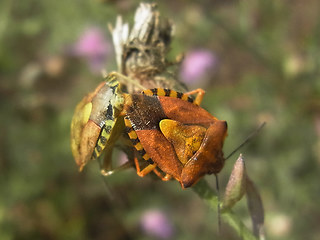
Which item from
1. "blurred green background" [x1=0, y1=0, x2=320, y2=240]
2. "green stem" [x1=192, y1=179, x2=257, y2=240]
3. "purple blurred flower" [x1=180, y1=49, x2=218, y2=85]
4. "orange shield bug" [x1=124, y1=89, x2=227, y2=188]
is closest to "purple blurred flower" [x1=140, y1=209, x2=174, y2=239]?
"blurred green background" [x1=0, y1=0, x2=320, y2=240]

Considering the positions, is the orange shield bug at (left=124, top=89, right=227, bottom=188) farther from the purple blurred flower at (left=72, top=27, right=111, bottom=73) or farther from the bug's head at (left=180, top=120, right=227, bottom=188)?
the purple blurred flower at (left=72, top=27, right=111, bottom=73)

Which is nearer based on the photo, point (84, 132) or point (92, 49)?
point (84, 132)

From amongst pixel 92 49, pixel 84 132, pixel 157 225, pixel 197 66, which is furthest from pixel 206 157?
pixel 92 49

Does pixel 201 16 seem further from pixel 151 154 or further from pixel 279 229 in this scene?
pixel 151 154

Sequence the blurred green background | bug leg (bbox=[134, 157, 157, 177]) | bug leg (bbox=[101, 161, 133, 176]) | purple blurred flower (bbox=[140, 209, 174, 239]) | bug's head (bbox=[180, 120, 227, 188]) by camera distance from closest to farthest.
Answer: bug's head (bbox=[180, 120, 227, 188]) < bug leg (bbox=[134, 157, 157, 177]) < bug leg (bbox=[101, 161, 133, 176]) < the blurred green background < purple blurred flower (bbox=[140, 209, 174, 239])

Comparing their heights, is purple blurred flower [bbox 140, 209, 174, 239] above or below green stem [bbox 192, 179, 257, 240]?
below

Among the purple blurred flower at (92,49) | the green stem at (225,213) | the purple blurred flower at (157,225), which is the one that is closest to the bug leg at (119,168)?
the green stem at (225,213)

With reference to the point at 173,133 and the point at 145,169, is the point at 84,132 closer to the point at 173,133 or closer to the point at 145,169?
the point at 145,169

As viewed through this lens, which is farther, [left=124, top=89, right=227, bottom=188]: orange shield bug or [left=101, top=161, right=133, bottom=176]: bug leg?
[left=101, top=161, right=133, bottom=176]: bug leg
